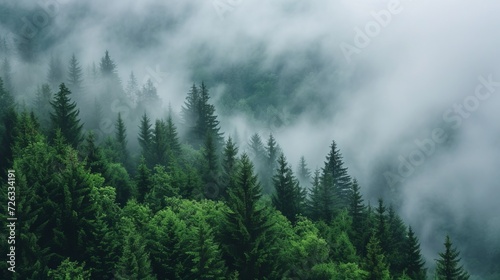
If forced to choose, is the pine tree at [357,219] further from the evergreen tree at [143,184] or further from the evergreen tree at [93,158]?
the evergreen tree at [93,158]

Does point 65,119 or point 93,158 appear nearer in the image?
point 93,158

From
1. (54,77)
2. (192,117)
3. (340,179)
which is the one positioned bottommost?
(340,179)

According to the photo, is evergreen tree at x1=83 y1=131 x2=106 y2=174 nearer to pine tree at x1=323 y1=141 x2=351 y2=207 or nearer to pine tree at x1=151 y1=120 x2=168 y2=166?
pine tree at x1=151 y1=120 x2=168 y2=166

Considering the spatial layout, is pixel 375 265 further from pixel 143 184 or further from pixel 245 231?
pixel 143 184

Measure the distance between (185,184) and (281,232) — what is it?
19713 mm

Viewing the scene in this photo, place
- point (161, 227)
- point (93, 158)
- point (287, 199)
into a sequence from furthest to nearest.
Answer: point (287, 199)
point (93, 158)
point (161, 227)

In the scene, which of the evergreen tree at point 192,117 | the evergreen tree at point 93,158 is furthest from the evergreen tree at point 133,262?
the evergreen tree at point 192,117

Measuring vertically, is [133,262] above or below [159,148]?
below

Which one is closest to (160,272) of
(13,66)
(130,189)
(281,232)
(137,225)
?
(137,225)

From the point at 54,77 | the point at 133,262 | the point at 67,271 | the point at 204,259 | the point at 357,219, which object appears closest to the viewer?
the point at 133,262

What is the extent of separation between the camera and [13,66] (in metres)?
189

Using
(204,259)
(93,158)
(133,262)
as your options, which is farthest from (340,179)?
(133,262)

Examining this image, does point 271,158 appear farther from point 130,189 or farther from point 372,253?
point 372,253

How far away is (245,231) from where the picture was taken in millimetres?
48250
